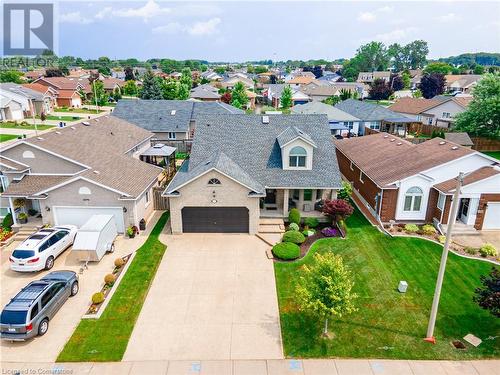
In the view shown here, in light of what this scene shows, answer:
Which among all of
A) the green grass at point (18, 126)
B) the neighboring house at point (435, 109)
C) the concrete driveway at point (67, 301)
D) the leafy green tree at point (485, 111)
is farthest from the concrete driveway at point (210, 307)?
the neighboring house at point (435, 109)

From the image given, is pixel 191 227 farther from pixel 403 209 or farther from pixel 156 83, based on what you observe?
pixel 156 83

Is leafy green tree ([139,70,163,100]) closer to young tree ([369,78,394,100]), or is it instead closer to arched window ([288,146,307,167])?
young tree ([369,78,394,100])

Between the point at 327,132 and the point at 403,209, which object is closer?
the point at 403,209

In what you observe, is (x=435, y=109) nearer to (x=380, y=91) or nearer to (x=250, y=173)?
(x=380, y=91)

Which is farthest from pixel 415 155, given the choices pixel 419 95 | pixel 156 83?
pixel 419 95

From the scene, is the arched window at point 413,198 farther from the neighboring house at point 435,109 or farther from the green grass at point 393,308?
the neighboring house at point 435,109

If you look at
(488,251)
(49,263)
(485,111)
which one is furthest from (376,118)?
(49,263)

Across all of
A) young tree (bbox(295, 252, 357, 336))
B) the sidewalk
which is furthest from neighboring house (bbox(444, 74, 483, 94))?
young tree (bbox(295, 252, 357, 336))
